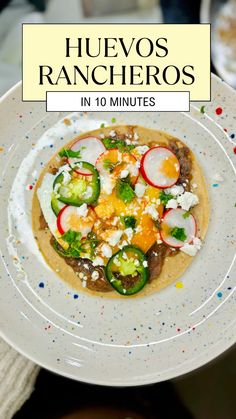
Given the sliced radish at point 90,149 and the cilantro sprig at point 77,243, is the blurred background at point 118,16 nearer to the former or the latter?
the sliced radish at point 90,149

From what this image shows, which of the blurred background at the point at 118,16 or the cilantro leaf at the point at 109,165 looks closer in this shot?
the cilantro leaf at the point at 109,165

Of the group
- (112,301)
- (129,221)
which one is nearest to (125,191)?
(129,221)

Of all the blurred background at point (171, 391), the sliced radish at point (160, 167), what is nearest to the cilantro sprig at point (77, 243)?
the sliced radish at point (160, 167)

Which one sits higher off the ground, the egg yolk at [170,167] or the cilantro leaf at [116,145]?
the cilantro leaf at [116,145]

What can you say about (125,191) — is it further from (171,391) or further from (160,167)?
(171,391)

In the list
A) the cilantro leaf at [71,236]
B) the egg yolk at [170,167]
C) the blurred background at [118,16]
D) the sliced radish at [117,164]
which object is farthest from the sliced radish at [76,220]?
the blurred background at [118,16]
